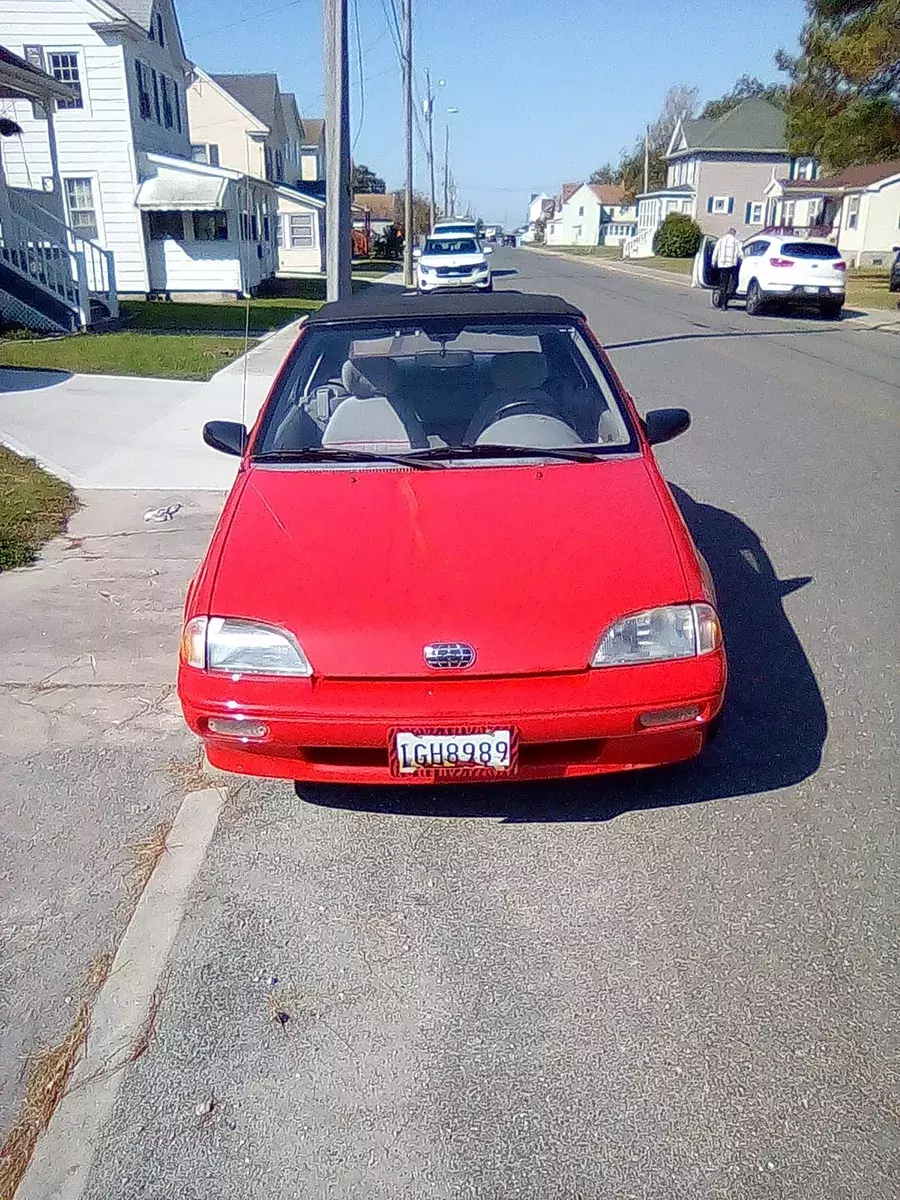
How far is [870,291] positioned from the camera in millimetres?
29984

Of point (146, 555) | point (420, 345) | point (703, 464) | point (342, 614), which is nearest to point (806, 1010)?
point (342, 614)

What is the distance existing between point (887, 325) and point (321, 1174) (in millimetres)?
21925

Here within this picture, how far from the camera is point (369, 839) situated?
3.34m

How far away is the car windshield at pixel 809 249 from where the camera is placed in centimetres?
2141

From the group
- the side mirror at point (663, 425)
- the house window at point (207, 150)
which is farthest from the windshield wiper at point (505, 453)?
the house window at point (207, 150)

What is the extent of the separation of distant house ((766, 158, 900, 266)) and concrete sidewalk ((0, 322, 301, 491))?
3274 cm

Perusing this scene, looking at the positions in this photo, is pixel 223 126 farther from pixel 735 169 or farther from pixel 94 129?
pixel 735 169

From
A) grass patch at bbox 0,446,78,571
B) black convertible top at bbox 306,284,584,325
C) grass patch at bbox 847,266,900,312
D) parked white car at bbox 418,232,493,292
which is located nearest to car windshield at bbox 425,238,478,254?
parked white car at bbox 418,232,493,292

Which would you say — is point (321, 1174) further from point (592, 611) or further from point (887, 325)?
point (887, 325)

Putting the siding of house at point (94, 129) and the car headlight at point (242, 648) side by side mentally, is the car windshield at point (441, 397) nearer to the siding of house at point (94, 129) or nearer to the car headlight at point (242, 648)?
the car headlight at point (242, 648)

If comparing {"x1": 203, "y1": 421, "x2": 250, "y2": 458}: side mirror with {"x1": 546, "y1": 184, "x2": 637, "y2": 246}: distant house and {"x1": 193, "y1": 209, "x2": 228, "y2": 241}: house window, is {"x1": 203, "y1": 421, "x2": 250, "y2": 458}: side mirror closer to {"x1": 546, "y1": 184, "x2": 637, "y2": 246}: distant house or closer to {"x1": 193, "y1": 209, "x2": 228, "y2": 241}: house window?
{"x1": 193, "y1": 209, "x2": 228, "y2": 241}: house window

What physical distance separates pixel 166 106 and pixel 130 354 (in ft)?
55.5

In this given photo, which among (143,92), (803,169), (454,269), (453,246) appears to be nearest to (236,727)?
(143,92)

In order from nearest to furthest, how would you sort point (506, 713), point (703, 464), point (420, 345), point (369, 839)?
point (506, 713), point (369, 839), point (420, 345), point (703, 464)
